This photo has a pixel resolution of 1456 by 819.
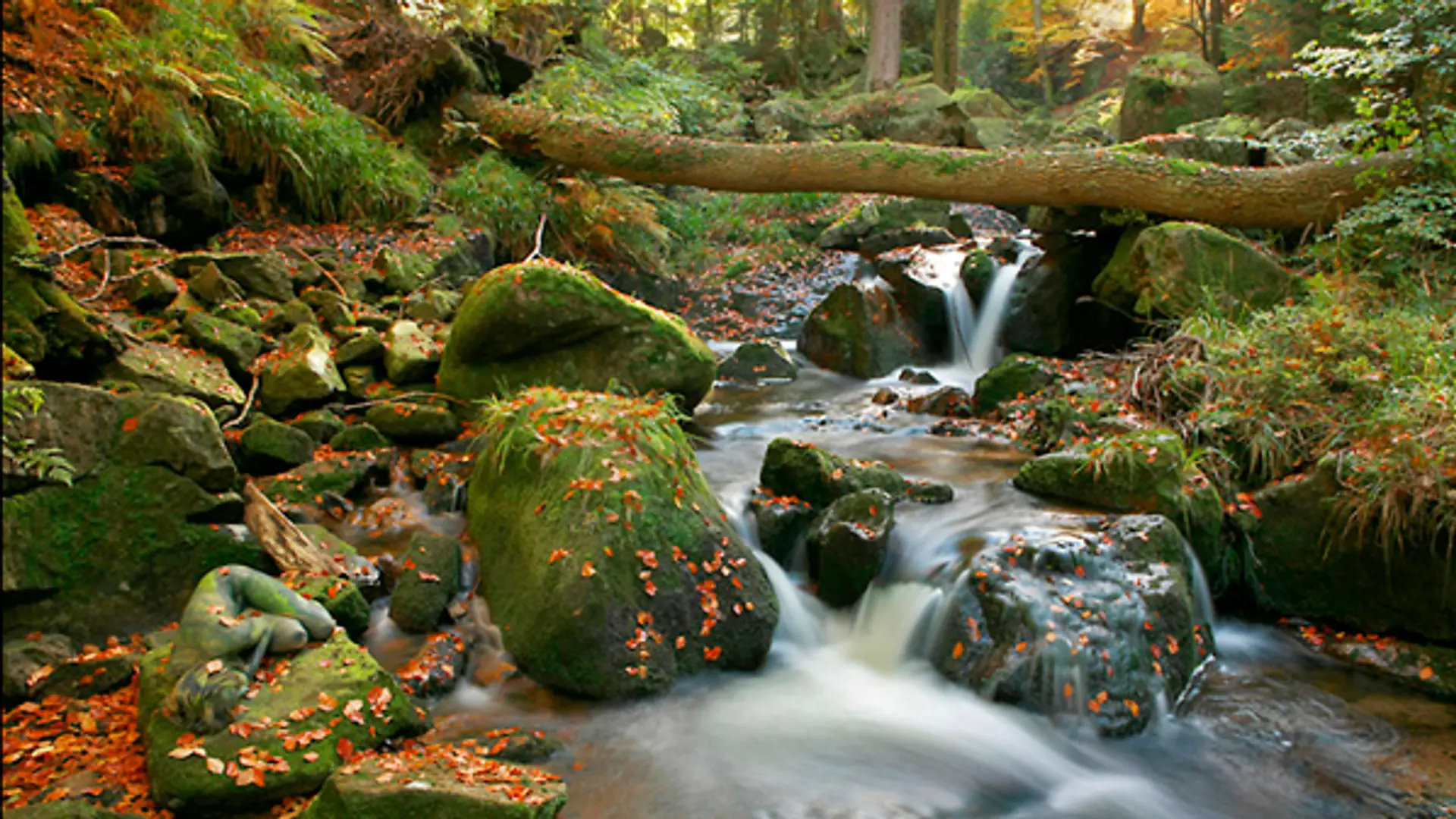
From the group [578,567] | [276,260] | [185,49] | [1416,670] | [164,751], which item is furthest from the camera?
[185,49]

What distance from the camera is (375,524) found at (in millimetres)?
5820

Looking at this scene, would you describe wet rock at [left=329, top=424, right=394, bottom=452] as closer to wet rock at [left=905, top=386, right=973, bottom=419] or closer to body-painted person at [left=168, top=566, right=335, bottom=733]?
body-painted person at [left=168, top=566, right=335, bottom=733]

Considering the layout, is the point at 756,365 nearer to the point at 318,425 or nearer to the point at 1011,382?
the point at 1011,382

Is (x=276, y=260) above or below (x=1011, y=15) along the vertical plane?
below

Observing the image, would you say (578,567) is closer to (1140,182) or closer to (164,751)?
(164,751)

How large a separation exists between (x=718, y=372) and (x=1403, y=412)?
258 inches

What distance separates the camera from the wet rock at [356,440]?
643cm

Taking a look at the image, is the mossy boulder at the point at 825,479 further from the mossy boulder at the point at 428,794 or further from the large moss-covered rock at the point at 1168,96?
the large moss-covered rock at the point at 1168,96

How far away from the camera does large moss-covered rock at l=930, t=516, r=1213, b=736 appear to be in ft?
15.3

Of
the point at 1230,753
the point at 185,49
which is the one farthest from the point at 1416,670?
the point at 185,49

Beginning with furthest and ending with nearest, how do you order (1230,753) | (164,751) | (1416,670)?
(1416,670) < (1230,753) < (164,751)

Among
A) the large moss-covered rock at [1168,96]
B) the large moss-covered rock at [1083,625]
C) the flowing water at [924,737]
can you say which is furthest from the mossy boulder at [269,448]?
the large moss-covered rock at [1168,96]

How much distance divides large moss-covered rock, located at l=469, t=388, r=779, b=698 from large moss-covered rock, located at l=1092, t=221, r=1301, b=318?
17.5 ft

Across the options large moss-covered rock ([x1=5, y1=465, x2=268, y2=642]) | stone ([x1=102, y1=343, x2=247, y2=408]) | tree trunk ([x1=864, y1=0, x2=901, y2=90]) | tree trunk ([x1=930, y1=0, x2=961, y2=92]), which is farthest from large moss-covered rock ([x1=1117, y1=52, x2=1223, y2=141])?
large moss-covered rock ([x1=5, y1=465, x2=268, y2=642])
